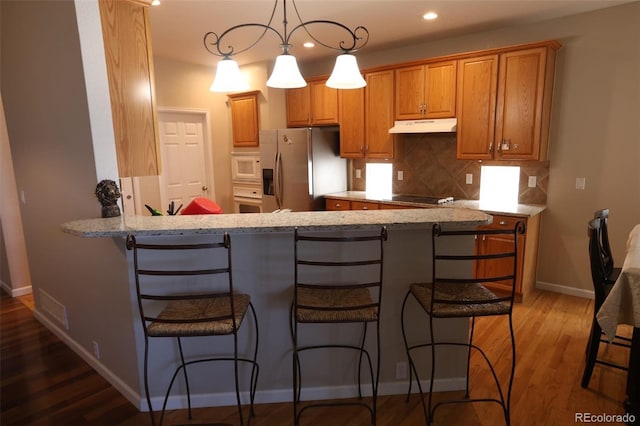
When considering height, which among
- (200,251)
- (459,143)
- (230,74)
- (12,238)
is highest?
(230,74)

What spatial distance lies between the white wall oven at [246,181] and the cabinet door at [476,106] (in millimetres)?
2660

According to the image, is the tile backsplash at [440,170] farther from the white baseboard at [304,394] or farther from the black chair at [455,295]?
the white baseboard at [304,394]

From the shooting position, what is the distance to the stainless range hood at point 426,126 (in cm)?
386

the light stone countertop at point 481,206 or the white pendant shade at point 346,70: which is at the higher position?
the white pendant shade at point 346,70

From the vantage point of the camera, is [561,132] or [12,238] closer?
[561,132]

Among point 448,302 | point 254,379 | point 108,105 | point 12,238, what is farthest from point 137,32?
point 12,238

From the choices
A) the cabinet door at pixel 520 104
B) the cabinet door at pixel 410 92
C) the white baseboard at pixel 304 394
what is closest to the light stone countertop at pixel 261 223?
the white baseboard at pixel 304 394

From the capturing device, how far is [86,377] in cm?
252

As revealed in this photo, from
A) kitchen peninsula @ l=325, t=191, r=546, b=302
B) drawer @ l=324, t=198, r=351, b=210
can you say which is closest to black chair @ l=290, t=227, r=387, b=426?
kitchen peninsula @ l=325, t=191, r=546, b=302

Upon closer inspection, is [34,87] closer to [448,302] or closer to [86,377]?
[86,377]

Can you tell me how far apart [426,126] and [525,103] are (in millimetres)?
929

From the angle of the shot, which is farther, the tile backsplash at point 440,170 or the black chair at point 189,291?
the tile backsplash at point 440,170

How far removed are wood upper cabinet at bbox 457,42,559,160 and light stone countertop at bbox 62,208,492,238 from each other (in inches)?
71.4

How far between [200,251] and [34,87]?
182cm
